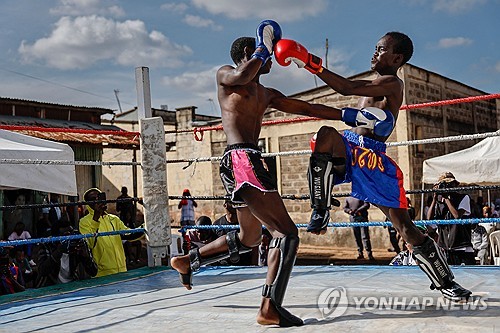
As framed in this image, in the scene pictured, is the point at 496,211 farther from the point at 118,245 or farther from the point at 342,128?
the point at 118,245

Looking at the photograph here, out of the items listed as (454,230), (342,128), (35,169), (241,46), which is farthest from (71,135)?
(241,46)

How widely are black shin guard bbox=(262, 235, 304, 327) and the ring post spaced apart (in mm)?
1802

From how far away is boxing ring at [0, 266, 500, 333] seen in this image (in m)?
2.24

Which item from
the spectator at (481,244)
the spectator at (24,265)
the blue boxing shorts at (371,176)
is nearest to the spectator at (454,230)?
the spectator at (481,244)

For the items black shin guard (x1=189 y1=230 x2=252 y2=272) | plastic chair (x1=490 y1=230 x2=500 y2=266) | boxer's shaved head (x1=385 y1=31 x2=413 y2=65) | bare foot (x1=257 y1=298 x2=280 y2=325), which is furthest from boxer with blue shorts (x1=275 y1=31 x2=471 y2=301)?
plastic chair (x1=490 y1=230 x2=500 y2=266)

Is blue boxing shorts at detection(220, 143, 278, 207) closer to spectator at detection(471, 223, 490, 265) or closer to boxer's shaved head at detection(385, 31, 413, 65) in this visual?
boxer's shaved head at detection(385, 31, 413, 65)

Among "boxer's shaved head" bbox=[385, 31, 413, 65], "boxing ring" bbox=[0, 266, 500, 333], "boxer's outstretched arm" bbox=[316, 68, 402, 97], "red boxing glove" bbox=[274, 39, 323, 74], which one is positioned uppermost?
"boxer's shaved head" bbox=[385, 31, 413, 65]

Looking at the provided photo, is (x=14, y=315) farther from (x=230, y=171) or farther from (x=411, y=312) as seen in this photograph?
(x=411, y=312)

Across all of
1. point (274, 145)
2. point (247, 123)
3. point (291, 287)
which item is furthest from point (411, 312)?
point (274, 145)

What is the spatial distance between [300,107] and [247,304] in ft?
3.12

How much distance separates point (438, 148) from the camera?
12.6 metres

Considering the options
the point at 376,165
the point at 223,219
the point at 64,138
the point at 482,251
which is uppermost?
the point at 64,138

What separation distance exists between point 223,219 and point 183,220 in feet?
19.9

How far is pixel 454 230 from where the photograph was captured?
4.76 metres
